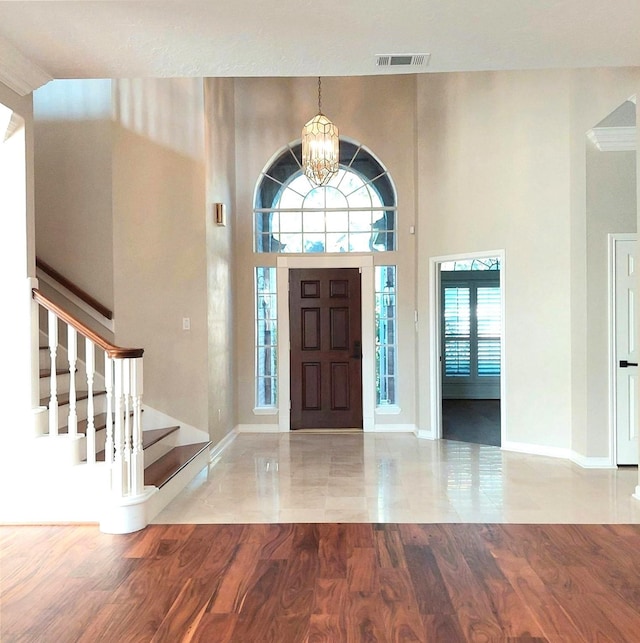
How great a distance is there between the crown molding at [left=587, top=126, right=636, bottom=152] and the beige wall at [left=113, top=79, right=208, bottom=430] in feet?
11.5

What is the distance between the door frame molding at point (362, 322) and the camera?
7.19m

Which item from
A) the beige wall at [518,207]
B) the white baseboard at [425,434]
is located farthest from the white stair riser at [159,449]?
the beige wall at [518,207]

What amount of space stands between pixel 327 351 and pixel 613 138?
12.5 ft

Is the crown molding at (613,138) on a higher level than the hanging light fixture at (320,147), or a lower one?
lower

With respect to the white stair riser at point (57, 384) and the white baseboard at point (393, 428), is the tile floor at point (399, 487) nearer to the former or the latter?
the white baseboard at point (393, 428)

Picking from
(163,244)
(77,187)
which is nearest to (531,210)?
(163,244)

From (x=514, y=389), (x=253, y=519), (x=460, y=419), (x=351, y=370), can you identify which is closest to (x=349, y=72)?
(x=253, y=519)

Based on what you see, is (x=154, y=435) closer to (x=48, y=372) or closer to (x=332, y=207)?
(x=48, y=372)

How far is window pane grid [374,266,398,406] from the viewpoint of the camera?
727cm

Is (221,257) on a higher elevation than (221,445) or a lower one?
higher

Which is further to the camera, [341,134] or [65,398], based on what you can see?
[341,134]

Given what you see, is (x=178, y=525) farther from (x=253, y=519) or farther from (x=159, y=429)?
(x=159, y=429)

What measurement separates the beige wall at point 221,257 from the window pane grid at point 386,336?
5.84 ft

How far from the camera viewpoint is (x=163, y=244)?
5.34 m
